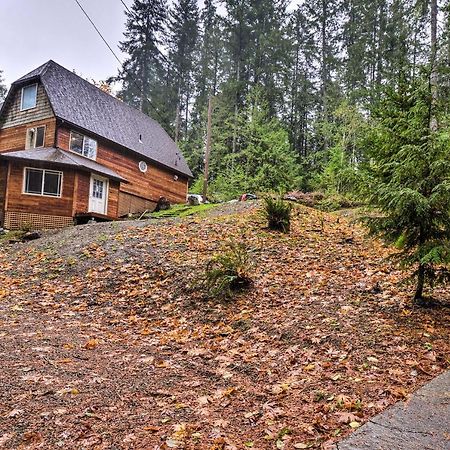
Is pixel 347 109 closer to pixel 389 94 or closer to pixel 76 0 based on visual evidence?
pixel 76 0

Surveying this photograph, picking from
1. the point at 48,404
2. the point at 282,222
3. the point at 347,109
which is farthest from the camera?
the point at 347,109

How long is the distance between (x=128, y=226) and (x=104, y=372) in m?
8.90

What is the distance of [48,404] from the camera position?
3.34 metres

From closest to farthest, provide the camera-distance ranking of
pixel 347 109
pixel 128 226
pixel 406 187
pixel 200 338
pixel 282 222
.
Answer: pixel 406 187
pixel 200 338
pixel 282 222
pixel 128 226
pixel 347 109

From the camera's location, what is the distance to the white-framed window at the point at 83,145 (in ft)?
62.2

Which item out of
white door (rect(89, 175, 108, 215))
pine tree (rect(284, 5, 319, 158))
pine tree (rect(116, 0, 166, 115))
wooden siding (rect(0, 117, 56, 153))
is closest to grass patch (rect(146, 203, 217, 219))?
white door (rect(89, 175, 108, 215))

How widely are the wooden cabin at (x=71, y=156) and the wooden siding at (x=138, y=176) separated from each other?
0.18 ft

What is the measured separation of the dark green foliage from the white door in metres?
15.4

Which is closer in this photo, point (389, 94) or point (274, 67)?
point (389, 94)

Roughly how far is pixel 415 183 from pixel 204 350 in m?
3.43

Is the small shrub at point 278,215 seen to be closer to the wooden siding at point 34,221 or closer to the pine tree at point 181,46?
the wooden siding at point 34,221

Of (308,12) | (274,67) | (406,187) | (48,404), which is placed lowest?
(48,404)

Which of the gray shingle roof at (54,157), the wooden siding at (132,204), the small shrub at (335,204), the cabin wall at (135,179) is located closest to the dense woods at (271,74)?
the small shrub at (335,204)

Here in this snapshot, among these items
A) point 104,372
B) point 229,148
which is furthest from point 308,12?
point 104,372
